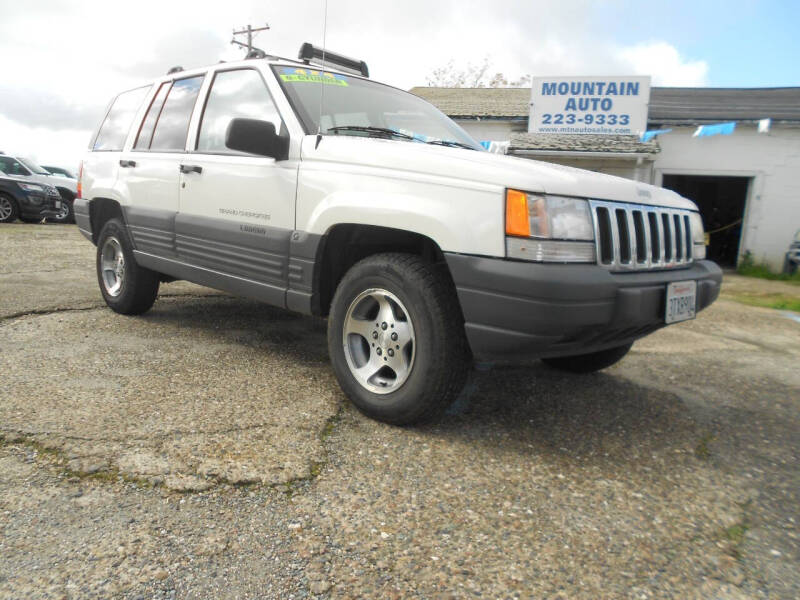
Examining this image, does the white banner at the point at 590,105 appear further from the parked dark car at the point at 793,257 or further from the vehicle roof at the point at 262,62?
the vehicle roof at the point at 262,62

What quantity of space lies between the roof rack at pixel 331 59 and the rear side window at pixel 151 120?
1073 mm

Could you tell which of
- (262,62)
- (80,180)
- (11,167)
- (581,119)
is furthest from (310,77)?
(11,167)

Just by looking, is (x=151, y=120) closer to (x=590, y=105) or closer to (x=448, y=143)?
(x=448, y=143)

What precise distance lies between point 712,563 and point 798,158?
1291cm

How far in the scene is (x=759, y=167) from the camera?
12336mm

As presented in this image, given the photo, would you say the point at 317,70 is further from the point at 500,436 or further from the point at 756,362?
the point at 756,362

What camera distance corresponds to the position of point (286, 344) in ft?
13.7

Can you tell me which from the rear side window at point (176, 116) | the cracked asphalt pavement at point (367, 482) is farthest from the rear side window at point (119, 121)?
the cracked asphalt pavement at point (367, 482)

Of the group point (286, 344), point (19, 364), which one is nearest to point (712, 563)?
point (286, 344)

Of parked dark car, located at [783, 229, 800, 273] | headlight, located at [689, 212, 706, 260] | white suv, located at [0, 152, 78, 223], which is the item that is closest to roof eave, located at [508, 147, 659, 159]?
parked dark car, located at [783, 229, 800, 273]

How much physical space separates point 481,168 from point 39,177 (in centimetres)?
1590

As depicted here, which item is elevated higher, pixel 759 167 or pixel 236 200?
pixel 759 167

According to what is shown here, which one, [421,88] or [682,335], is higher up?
[421,88]

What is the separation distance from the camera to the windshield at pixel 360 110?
3.28m
